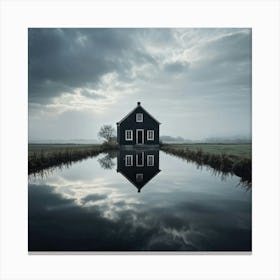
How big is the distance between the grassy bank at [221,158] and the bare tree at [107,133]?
0.88 meters

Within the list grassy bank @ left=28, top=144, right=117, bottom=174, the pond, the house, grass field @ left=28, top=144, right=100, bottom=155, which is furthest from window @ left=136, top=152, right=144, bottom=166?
grass field @ left=28, top=144, right=100, bottom=155

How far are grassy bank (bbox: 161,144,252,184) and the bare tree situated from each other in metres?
0.88

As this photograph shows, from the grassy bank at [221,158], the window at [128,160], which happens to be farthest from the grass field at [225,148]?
the window at [128,160]

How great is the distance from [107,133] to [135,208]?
4.40 feet

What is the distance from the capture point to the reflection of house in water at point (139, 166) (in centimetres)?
434

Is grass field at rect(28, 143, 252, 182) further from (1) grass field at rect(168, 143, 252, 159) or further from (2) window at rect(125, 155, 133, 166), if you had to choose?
(2) window at rect(125, 155, 133, 166)

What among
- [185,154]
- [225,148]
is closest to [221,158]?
[225,148]

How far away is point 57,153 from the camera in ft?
15.2

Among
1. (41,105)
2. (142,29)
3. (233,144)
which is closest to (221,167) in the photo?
(233,144)

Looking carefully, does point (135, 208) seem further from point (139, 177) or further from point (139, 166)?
point (139, 166)

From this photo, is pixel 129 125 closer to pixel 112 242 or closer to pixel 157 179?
pixel 157 179
